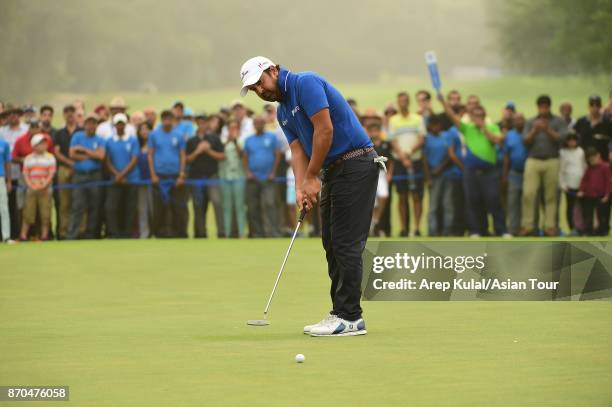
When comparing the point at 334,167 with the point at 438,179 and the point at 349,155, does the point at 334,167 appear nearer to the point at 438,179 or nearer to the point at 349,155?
the point at 349,155

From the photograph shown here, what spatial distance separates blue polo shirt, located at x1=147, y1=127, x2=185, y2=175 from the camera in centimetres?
2333

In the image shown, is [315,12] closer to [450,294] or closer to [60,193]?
[60,193]

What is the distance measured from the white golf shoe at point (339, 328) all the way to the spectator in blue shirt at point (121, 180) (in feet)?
44.9

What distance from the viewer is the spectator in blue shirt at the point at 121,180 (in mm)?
23375

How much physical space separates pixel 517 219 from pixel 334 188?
12.7 meters

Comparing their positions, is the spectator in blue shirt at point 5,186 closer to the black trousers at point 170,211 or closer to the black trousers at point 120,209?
the black trousers at point 120,209

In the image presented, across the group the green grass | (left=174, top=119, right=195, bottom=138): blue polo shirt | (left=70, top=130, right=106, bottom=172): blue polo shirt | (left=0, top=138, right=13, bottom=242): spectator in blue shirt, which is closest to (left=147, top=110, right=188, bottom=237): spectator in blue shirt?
(left=174, top=119, right=195, bottom=138): blue polo shirt

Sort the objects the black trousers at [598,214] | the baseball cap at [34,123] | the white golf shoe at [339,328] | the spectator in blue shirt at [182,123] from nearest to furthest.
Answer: the white golf shoe at [339,328] < the black trousers at [598,214] < the baseball cap at [34,123] < the spectator in blue shirt at [182,123]

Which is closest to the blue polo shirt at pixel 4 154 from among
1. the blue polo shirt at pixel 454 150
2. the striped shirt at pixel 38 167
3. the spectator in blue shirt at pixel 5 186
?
the spectator in blue shirt at pixel 5 186

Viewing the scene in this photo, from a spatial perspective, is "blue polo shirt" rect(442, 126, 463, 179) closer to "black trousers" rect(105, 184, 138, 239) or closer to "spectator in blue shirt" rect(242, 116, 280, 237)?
"spectator in blue shirt" rect(242, 116, 280, 237)

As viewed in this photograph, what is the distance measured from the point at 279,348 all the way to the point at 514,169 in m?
13.7

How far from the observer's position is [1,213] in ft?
73.8

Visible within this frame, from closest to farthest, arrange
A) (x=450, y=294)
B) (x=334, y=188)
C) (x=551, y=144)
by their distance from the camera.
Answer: (x=334, y=188), (x=450, y=294), (x=551, y=144)

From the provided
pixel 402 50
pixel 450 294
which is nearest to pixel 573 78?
pixel 402 50
